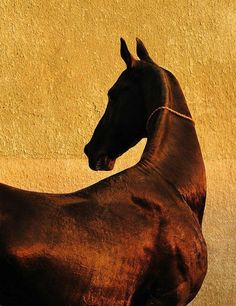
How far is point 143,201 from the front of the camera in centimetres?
222

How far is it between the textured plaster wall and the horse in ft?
6.38

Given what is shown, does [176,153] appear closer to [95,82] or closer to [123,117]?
[123,117]

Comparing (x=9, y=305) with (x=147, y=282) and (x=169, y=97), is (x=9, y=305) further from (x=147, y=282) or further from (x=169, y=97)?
(x=169, y=97)

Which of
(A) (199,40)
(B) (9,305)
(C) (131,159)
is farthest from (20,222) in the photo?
(A) (199,40)

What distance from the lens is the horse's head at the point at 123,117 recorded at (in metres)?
2.61

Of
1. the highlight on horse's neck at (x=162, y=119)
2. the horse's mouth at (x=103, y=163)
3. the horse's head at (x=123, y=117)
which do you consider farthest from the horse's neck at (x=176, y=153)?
the horse's mouth at (x=103, y=163)

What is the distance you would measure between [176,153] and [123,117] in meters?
0.30

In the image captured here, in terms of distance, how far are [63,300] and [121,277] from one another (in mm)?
171

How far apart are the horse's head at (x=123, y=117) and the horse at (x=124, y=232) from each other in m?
0.08

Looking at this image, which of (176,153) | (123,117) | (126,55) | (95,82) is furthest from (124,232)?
(95,82)

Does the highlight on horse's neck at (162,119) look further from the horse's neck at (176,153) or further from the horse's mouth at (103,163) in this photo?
the horse's mouth at (103,163)

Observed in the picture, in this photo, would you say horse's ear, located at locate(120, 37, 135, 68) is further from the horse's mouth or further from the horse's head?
the horse's mouth

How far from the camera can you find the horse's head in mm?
2607

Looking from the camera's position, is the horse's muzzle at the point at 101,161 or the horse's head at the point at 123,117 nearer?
the horse's head at the point at 123,117
